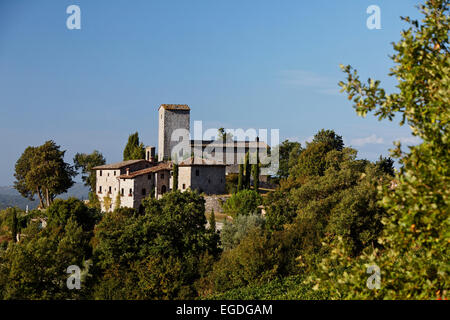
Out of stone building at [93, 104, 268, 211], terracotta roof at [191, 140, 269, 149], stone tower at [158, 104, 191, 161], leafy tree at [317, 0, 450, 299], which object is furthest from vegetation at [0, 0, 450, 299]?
stone tower at [158, 104, 191, 161]

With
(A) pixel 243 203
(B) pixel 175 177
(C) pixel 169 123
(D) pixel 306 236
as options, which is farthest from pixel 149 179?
(D) pixel 306 236

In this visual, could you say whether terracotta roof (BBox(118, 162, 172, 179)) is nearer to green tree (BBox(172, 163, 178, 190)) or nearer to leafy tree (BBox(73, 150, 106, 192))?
green tree (BBox(172, 163, 178, 190))

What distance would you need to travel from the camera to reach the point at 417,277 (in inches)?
256

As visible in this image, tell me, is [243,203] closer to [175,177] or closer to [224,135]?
[175,177]

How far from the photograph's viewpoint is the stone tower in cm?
6844

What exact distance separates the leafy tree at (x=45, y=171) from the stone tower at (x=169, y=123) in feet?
46.1

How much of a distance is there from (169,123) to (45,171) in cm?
1946

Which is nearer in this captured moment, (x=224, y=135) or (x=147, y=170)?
(x=147, y=170)

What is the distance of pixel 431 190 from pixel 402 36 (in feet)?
8.31

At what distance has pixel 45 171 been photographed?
56.4 m

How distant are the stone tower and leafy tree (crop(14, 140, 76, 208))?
1405 cm

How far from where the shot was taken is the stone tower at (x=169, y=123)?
225ft

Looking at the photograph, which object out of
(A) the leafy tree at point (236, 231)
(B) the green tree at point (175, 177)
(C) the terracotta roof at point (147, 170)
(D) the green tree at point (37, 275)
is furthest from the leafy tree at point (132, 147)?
(D) the green tree at point (37, 275)
